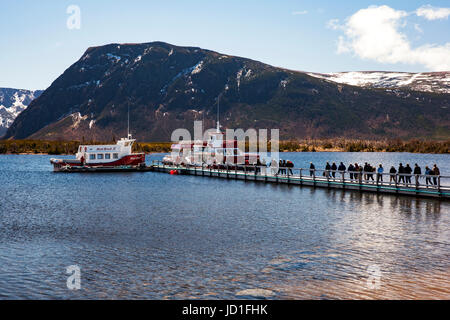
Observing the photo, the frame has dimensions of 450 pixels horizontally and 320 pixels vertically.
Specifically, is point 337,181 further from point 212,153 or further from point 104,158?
point 104,158

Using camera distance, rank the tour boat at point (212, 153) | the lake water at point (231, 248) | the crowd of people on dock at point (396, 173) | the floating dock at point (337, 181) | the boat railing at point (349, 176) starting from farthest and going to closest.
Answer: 1. the tour boat at point (212, 153)
2. the crowd of people on dock at point (396, 173)
3. the boat railing at point (349, 176)
4. the floating dock at point (337, 181)
5. the lake water at point (231, 248)

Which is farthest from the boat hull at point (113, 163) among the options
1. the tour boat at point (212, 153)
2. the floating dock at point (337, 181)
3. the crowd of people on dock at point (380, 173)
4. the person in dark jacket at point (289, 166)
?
the person in dark jacket at point (289, 166)

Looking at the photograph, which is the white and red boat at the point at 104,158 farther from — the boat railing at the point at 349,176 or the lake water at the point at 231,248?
the lake water at the point at 231,248

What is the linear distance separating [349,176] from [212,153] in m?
31.8

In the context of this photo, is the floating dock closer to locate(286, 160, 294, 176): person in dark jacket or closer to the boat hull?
locate(286, 160, 294, 176): person in dark jacket

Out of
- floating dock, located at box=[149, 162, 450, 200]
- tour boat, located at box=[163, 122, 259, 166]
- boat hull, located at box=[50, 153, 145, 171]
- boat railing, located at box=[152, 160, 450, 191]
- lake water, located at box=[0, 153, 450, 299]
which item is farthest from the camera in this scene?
Result: boat hull, located at box=[50, 153, 145, 171]

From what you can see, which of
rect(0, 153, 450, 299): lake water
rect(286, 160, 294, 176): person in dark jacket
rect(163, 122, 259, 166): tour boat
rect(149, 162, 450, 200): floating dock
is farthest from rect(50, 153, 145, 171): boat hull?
rect(0, 153, 450, 299): lake water

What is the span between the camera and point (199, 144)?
82.9 meters

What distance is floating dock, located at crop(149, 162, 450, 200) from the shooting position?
134 ft

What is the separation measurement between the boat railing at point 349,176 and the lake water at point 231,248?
217 cm

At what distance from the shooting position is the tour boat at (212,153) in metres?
75.2

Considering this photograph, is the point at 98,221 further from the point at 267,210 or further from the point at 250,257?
the point at 250,257

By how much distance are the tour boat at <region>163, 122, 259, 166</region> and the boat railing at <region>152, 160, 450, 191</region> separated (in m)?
1.21
